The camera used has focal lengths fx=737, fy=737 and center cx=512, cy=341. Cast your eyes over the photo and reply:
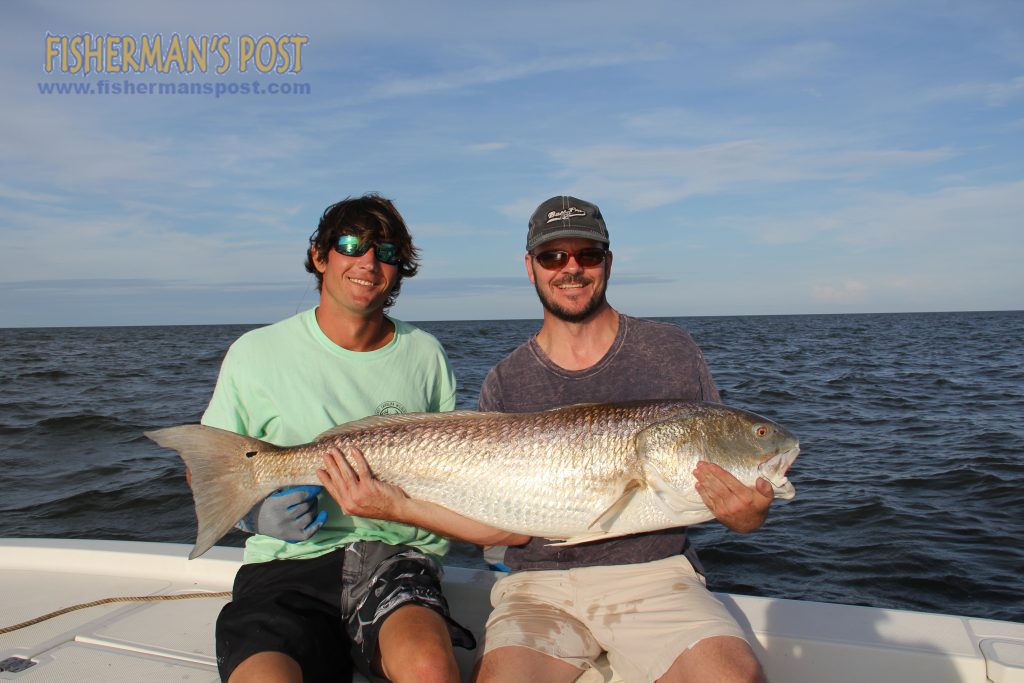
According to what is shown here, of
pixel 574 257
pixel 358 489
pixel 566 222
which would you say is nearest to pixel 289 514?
pixel 358 489

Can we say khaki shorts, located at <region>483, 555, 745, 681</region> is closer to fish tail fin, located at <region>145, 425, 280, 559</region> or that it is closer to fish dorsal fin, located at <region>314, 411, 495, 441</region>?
fish dorsal fin, located at <region>314, 411, 495, 441</region>

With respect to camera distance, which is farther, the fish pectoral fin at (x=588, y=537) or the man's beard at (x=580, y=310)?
the man's beard at (x=580, y=310)

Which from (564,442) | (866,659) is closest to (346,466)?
(564,442)

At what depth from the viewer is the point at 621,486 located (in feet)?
11.3

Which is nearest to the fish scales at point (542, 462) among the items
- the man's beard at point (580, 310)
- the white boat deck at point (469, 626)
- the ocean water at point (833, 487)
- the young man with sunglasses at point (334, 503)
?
the young man with sunglasses at point (334, 503)

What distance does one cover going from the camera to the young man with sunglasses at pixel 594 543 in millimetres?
3270

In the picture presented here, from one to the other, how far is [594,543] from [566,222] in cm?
170

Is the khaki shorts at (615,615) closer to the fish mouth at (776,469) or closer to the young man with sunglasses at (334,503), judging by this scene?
the young man with sunglasses at (334,503)

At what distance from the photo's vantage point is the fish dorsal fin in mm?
3705

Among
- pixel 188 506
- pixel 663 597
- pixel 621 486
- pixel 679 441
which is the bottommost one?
pixel 188 506

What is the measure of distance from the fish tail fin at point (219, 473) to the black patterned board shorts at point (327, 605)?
1.25 ft

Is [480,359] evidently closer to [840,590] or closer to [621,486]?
[840,590]

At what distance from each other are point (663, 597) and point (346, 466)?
164 centimetres

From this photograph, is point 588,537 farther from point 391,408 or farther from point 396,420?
point 391,408
